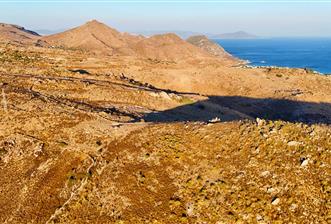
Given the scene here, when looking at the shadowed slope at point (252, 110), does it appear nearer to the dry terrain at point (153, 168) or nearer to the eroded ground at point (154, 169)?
the dry terrain at point (153, 168)

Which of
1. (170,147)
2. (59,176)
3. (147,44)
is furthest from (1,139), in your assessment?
(147,44)

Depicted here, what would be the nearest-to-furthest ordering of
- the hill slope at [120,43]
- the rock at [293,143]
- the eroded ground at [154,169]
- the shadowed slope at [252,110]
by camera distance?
1. the eroded ground at [154,169]
2. the rock at [293,143]
3. the shadowed slope at [252,110]
4. the hill slope at [120,43]

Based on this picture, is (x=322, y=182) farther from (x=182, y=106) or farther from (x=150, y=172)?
(x=182, y=106)

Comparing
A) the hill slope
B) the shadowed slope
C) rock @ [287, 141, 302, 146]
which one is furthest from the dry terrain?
the hill slope

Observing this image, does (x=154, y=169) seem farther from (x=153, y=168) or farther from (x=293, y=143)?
(x=293, y=143)

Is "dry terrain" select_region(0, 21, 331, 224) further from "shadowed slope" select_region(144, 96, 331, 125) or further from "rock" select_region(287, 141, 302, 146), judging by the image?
"shadowed slope" select_region(144, 96, 331, 125)

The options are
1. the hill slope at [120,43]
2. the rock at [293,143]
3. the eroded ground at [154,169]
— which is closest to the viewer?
the eroded ground at [154,169]

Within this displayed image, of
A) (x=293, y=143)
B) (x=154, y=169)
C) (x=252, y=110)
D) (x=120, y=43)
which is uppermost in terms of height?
(x=120, y=43)

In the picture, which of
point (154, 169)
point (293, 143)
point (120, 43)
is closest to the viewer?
point (293, 143)

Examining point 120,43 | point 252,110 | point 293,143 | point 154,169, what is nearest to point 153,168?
point 154,169

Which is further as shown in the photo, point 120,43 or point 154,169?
point 120,43

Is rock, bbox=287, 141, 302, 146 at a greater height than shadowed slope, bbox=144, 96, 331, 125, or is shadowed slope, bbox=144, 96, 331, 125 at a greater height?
rock, bbox=287, 141, 302, 146

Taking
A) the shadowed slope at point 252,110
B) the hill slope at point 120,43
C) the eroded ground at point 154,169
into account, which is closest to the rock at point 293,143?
the eroded ground at point 154,169
